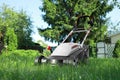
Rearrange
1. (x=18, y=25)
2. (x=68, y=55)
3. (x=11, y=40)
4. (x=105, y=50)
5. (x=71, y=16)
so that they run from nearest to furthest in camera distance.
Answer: (x=68, y=55), (x=105, y=50), (x=11, y=40), (x=71, y=16), (x=18, y=25)

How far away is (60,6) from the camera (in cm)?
3597

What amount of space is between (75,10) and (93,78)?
30.6 meters

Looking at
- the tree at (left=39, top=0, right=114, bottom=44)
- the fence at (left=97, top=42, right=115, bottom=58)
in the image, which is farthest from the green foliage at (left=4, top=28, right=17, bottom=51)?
the fence at (left=97, top=42, right=115, bottom=58)

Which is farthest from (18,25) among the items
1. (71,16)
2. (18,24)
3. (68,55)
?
(68,55)

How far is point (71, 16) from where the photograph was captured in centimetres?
3569

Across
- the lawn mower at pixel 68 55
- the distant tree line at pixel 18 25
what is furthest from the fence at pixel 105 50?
the lawn mower at pixel 68 55

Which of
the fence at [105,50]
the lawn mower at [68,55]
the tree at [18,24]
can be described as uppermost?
the tree at [18,24]

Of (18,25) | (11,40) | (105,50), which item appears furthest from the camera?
(18,25)

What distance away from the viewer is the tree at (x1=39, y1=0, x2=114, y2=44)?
34.9 m

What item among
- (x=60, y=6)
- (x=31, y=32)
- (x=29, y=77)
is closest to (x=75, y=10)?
(x=60, y=6)

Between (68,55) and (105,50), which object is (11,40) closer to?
(105,50)

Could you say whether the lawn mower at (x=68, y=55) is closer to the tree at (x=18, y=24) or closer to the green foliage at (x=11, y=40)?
the green foliage at (x=11, y=40)

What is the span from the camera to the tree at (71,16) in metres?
34.9

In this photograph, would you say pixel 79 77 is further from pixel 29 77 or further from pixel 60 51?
pixel 60 51
